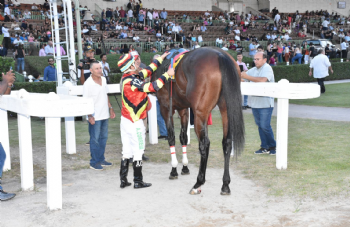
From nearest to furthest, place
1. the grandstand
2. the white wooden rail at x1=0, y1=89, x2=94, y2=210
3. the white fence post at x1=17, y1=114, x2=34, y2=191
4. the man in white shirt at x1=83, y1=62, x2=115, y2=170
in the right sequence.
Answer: the white wooden rail at x1=0, y1=89, x2=94, y2=210
the white fence post at x1=17, y1=114, x2=34, y2=191
the man in white shirt at x1=83, y1=62, x2=115, y2=170
the grandstand

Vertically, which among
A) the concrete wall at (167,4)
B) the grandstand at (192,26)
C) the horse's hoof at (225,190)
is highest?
the concrete wall at (167,4)

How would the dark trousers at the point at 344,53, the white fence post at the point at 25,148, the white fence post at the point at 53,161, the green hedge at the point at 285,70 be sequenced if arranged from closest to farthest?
1. the white fence post at the point at 53,161
2. the white fence post at the point at 25,148
3. the green hedge at the point at 285,70
4. the dark trousers at the point at 344,53

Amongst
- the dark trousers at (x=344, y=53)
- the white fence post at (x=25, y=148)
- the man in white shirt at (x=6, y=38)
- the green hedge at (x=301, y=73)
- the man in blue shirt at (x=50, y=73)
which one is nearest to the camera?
the white fence post at (x=25, y=148)

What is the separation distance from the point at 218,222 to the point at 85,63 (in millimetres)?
6273

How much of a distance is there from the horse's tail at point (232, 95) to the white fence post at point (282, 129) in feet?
3.10

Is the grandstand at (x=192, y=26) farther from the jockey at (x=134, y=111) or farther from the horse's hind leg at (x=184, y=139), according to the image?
the jockey at (x=134, y=111)

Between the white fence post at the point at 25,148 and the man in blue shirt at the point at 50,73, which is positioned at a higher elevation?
the man in blue shirt at the point at 50,73

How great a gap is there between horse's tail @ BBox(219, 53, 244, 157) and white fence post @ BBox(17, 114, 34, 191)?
2434 millimetres

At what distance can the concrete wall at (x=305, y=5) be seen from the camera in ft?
146

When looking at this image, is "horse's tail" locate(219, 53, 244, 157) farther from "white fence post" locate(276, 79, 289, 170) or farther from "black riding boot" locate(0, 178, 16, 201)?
"black riding boot" locate(0, 178, 16, 201)

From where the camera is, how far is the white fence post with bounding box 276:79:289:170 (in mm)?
5324

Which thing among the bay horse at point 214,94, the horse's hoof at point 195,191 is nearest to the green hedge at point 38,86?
the bay horse at point 214,94

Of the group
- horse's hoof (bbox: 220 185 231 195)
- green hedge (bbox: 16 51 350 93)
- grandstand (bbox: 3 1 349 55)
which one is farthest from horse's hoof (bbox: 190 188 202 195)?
grandstand (bbox: 3 1 349 55)

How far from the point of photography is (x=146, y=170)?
5.84 meters
